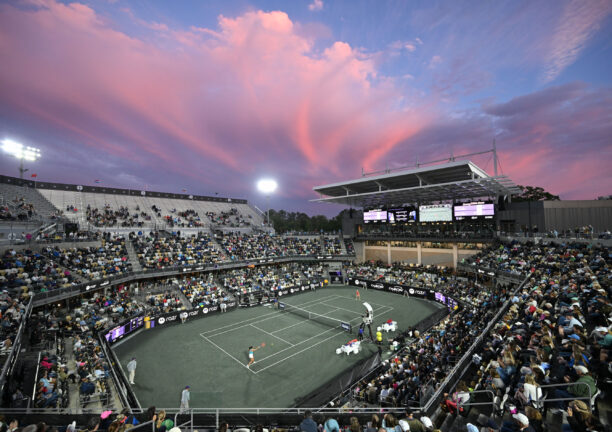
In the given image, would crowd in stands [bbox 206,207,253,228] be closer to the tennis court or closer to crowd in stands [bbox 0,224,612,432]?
crowd in stands [bbox 0,224,612,432]

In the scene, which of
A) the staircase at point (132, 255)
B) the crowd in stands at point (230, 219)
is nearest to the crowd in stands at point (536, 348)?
the staircase at point (132, 255)

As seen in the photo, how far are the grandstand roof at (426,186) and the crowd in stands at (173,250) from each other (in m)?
20.3

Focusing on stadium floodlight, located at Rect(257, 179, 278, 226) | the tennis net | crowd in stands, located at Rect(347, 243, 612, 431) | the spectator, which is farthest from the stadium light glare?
the spectator

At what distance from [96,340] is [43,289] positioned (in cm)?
599

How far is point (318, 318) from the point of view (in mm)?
28312

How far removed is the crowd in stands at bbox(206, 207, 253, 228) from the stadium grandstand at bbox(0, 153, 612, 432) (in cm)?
176

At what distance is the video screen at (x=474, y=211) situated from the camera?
3528 centimetres

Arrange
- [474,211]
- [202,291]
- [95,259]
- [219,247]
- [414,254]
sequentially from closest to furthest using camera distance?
[95,259], [202,291], [474,211], [219,247], [414,254]

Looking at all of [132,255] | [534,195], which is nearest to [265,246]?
[132,255]

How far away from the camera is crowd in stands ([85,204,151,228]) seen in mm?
39500

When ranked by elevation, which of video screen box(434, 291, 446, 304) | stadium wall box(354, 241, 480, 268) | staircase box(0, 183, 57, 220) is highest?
staircase box(0, 183, 57, 220)

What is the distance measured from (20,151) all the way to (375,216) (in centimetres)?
4776

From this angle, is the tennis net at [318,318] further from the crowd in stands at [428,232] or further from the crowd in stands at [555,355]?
the crowd in stands at [428,232]

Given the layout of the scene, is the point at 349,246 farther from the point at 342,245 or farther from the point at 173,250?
the point at 173,250
